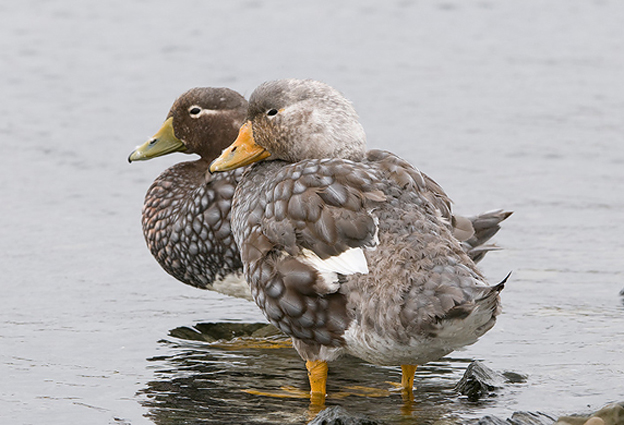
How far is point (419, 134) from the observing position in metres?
9.96

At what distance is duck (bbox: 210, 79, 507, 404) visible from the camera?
450 cm

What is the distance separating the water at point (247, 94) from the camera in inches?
215

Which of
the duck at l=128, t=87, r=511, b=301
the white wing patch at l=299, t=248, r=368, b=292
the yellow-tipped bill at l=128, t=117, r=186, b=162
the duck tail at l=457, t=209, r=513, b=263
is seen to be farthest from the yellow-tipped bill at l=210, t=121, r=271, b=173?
the yellow-tipped bill at l=128, t=117, r=186, b=162

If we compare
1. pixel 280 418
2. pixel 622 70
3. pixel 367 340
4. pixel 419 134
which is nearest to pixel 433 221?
pixel 367 340

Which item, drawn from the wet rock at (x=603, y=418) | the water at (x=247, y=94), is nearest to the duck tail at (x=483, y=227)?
the water at (x=247, y=94)

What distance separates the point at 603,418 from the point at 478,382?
0.85 meters

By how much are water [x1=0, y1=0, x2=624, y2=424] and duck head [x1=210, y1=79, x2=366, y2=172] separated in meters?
1.24

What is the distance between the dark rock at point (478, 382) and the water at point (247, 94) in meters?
0.06

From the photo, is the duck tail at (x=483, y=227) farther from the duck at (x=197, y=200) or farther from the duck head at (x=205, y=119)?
A: the duck head at (x=205, y=119)

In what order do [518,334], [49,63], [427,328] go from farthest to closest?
[49,63]
[518,334]
[427,328]

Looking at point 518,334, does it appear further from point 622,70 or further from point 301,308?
point 622,70

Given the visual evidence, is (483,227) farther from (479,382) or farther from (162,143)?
(162,143)

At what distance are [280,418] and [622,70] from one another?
7.97 metres

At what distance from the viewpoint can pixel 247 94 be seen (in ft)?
33.6
